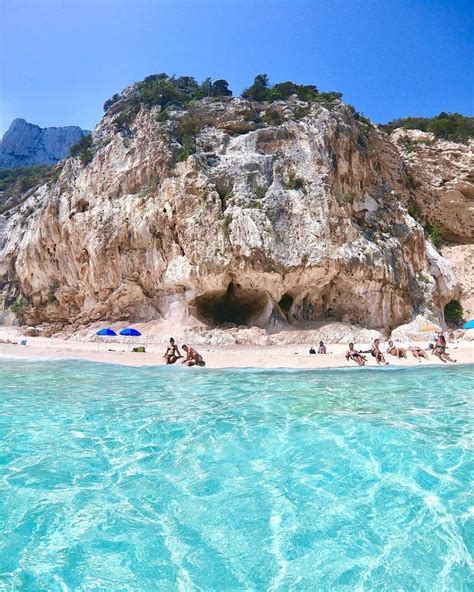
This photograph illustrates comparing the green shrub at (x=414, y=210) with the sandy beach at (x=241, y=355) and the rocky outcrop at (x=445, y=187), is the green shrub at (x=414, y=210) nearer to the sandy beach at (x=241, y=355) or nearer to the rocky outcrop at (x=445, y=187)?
the rocky outcrop at (x=445, y=187)

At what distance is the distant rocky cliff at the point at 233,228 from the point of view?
1069 inches

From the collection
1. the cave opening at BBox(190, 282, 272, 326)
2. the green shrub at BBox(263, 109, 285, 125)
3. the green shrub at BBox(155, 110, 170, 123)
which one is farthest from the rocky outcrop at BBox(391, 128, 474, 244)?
the green shrub at BBox(155, 110, 170, 123)

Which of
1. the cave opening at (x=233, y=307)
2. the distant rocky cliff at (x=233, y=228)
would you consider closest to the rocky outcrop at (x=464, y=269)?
the distant rocky cliff at (x=233, y=228)

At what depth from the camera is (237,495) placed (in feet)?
17.4

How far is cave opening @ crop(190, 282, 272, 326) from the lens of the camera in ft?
91.7

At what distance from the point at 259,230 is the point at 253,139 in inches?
363

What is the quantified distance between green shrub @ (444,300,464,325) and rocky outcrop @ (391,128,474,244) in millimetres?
8215

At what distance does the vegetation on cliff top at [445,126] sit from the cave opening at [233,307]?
28640mm

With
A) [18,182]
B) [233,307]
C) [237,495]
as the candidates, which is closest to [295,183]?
[233,307]

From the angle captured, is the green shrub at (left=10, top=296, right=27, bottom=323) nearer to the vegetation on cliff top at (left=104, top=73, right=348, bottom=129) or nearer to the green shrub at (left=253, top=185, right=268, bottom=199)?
the vegetation on cliff top at (left=104, top=73, right=348, bottom=129)

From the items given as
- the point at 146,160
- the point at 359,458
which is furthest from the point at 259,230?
the point at 359,458

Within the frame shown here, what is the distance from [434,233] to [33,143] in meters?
90.0

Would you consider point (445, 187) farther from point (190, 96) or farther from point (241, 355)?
point (241, 355)

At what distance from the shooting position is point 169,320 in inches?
1105
